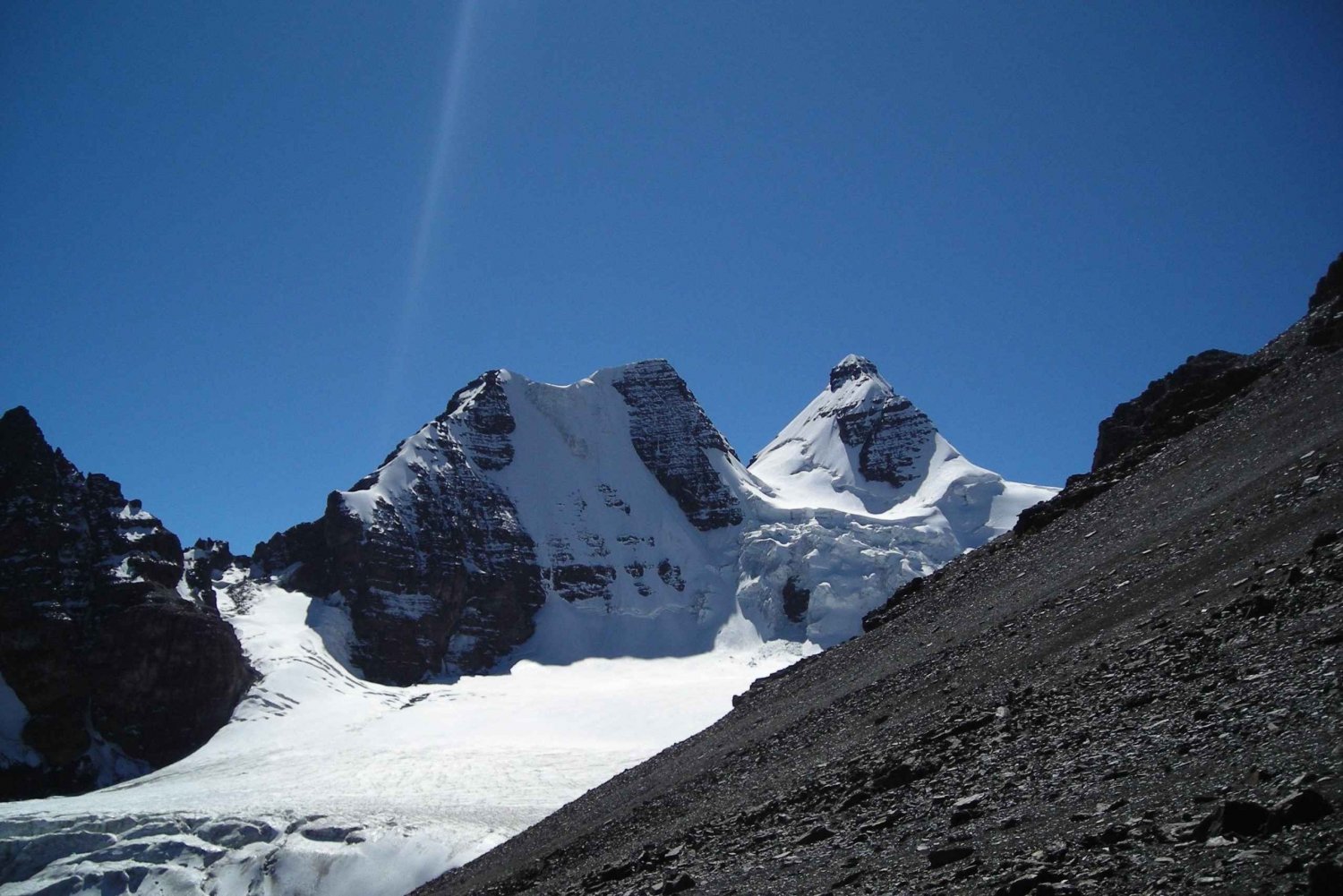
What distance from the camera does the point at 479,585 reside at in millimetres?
156625

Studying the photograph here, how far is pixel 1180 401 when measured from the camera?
4088 centimetres

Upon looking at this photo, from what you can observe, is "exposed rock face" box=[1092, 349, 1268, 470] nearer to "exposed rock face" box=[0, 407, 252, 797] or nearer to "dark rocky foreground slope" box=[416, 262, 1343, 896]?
"dark rocky foreground slope" box=[416, 262, 1343, 896]

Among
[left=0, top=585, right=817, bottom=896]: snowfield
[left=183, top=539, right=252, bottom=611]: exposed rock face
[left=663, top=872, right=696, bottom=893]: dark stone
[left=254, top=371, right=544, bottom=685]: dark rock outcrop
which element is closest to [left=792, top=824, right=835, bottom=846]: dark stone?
[left=663, top=872, right=696, bottom=893]: dark stone

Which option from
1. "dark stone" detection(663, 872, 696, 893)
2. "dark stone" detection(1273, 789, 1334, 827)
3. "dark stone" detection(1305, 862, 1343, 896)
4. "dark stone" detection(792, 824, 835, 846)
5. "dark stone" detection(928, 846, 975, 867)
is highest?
"dark stone" detection(792, 824, 835, 846)

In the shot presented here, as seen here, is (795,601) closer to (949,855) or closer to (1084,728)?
(1084,728)

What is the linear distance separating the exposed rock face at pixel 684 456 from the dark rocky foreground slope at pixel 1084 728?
143127 millimetres

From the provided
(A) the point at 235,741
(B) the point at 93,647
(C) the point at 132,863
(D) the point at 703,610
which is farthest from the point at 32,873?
(D) the point at 703,610

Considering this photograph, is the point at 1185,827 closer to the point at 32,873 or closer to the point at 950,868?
the point at 950,868

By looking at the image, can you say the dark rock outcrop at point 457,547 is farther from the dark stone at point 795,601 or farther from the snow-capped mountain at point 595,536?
the dark stone at point 795,601

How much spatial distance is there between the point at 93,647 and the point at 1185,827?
120 m

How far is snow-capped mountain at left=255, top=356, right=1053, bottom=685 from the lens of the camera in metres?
146

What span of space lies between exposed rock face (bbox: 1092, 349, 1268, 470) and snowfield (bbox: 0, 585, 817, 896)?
138ft

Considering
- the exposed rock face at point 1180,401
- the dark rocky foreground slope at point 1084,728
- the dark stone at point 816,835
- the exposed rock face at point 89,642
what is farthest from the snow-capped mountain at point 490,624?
the dark stone at point 816,835

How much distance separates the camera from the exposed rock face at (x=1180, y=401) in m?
38.1
